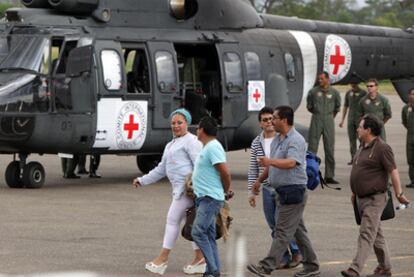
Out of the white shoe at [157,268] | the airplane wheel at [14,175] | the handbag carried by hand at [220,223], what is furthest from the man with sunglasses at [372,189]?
the airplane wheel at [14,175]

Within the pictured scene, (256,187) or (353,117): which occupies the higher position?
(256,187)

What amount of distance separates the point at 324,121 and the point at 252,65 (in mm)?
1521

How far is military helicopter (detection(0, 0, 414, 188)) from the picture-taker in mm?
17344

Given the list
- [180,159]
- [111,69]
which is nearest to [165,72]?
[111,69]

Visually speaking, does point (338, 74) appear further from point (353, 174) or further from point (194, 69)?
point (353, 174)

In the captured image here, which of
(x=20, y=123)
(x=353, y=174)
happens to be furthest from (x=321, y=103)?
(x=353, y=174)

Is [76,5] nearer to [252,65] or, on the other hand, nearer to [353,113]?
[252,65]

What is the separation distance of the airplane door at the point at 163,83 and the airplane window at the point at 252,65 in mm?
1710

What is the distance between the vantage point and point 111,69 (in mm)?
17906

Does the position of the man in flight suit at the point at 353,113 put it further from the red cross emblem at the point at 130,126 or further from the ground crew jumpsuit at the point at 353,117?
the red cross emblem at the point at 130,126

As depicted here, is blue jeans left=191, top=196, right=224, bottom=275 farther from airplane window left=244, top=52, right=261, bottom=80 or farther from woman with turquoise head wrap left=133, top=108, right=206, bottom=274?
airplane window left=244, top=52, right=261, bottom=80

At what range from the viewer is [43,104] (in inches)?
680

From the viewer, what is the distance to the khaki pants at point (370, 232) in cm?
1066

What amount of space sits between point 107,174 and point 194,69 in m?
2.39
